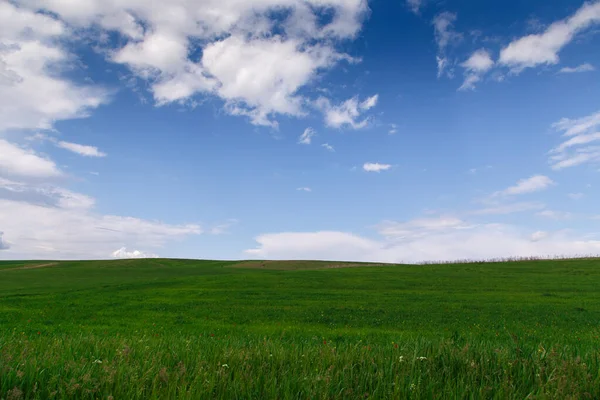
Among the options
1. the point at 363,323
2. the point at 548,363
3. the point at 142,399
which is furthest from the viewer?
the point at 363,323

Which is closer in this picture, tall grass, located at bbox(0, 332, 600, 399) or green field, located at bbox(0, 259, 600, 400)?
tall grass, located at bbox(0, 332, 600, 399)

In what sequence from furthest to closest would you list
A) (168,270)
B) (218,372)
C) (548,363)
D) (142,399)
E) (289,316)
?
1. (168,270)
2. (289,316)
3. (548,363)
4. (218,372)
5. (142,399)

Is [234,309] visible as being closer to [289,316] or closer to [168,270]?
[289,316]

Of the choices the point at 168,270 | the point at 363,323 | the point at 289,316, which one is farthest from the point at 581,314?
the point at 168,270

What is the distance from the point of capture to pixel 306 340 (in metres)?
12.2

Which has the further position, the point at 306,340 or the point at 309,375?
the point at 306,340

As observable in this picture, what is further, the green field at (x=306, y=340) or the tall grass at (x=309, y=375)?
the green field at (x=306, y=340)

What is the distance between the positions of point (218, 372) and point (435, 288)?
4281cm

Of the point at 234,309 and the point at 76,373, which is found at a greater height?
the point at 76,373

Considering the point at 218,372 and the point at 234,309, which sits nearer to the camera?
the point at 218,372

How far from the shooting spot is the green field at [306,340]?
4.46 meters

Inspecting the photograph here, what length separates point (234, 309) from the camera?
29047mm

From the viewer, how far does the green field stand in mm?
4457

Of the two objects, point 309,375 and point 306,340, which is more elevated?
point 309,375
